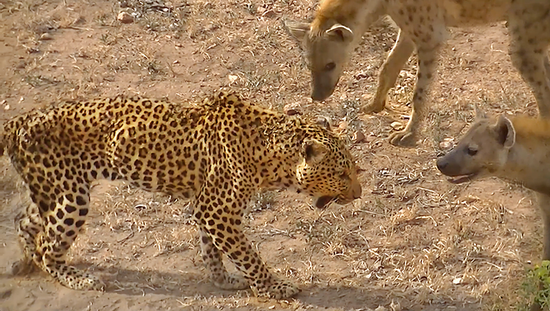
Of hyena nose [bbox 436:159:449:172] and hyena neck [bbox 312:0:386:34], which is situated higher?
hyena neck [bbox 312:0:386:34]

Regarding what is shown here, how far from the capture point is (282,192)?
6.13 metres

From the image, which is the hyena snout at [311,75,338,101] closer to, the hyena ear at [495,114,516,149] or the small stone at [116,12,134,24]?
the hyena ear at [495,114,516,149]

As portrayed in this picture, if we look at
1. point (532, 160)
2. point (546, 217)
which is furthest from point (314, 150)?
point (546, 217)

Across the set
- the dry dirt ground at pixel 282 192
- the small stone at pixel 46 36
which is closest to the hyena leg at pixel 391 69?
the dry dirt ground at pixel 282 192

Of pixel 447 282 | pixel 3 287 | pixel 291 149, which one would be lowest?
pixel 3 287

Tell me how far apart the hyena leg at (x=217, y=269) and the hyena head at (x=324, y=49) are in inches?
77.7

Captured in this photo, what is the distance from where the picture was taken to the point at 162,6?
8.73 metres

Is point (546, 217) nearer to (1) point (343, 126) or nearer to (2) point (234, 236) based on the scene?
(2) point (234, 236)

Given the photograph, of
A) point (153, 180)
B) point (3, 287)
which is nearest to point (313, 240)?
point (153, 180)

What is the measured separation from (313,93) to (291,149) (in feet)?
6.79

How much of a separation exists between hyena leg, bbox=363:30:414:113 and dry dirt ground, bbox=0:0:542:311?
138 mm

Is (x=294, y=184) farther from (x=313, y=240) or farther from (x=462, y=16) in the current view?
(x=462, y=16)

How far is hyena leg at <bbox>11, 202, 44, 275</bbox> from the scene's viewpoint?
5.16 metres

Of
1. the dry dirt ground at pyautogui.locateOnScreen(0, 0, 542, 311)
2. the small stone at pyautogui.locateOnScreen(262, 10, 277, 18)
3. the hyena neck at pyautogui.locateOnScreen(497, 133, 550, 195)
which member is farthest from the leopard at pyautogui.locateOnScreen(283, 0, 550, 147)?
the small stone at pyautogui.locateOnScreen(262, 10, 277, 18)
